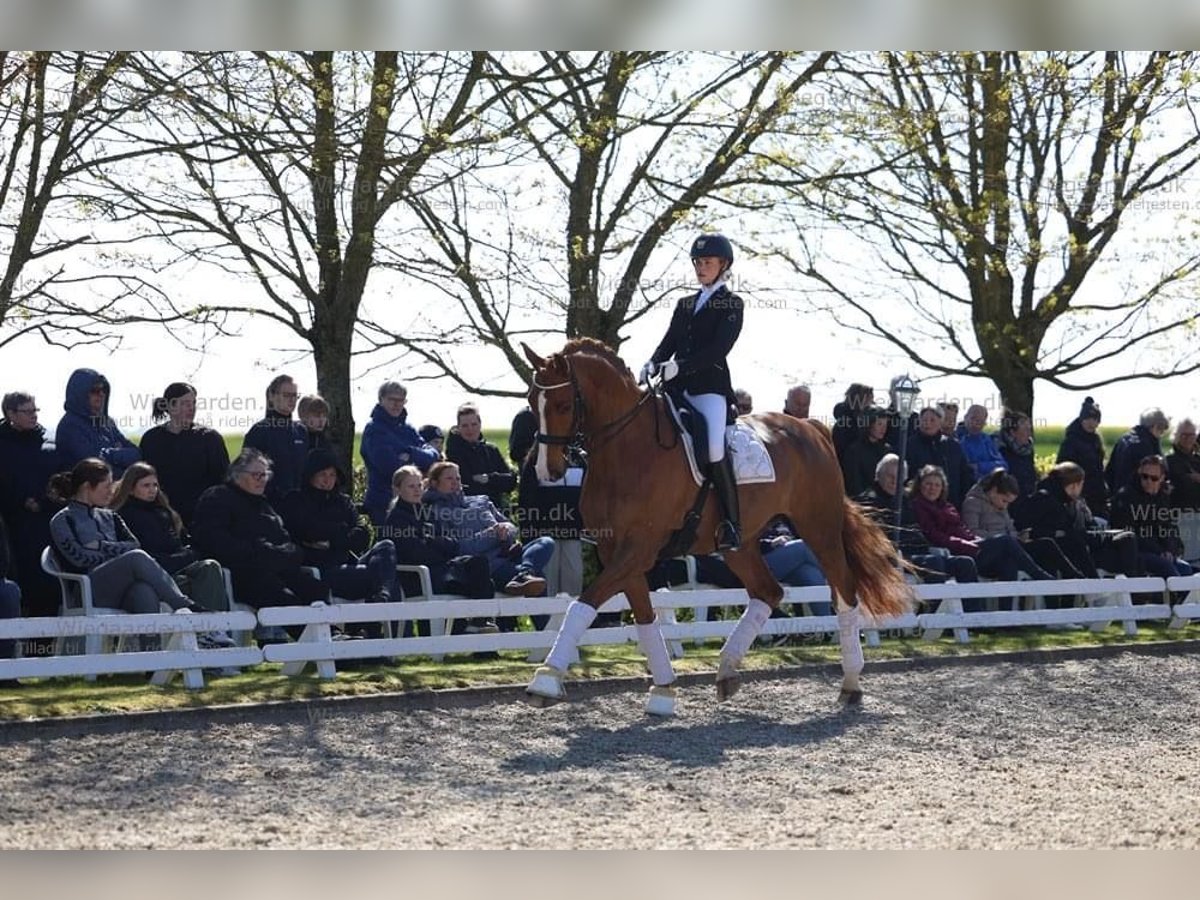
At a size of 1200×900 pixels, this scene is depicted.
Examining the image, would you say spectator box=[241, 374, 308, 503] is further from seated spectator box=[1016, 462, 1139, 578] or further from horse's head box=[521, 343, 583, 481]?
seated spectator box=[1016, 462, 1139, 578]

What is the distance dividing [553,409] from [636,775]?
2.29 meters

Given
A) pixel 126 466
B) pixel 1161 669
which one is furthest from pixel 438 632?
pixel 1161 669

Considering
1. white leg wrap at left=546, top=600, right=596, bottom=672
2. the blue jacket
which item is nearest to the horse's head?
white leg wrap at left=546, top=600, right=596, bottom=672

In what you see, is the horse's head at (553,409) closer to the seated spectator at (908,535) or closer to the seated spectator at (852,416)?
the seated spectator at (908,535)

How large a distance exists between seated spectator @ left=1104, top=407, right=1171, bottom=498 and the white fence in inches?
41.4

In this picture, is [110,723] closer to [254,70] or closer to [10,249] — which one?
[10,249]

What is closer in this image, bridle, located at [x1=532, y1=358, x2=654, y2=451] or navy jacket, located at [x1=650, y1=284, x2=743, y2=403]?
bridle, located at [x1=532, y1=358, x2=654, y2=451]

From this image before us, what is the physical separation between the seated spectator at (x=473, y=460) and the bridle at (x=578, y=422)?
2951 millimetres

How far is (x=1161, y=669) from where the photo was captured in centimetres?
1349

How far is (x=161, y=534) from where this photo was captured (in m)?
11.4

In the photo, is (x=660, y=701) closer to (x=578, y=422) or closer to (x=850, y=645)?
(x=850, y=645)

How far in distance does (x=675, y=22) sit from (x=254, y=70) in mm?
6835

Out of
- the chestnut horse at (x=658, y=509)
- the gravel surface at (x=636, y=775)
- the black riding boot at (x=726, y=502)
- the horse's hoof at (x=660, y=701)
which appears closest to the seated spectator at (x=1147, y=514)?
the gravel surface at (x=636, y=775)

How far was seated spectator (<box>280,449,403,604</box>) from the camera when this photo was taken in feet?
39.4
